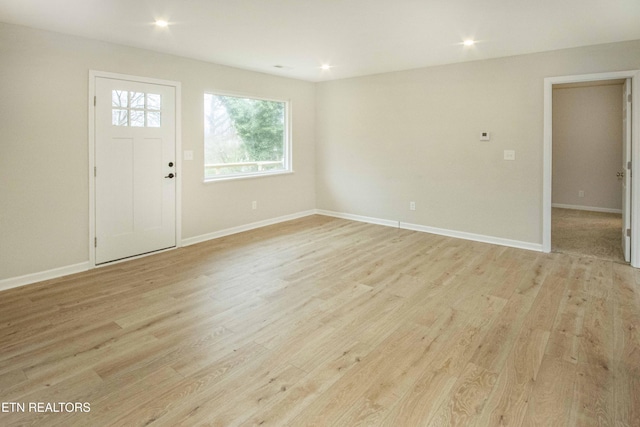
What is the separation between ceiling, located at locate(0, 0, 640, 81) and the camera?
309cm

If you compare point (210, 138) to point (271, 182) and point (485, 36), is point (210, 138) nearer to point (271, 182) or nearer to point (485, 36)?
point (271, 182)

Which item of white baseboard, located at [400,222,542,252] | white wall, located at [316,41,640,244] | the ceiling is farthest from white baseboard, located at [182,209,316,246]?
the ceiling

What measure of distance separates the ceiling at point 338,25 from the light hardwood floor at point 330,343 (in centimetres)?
243

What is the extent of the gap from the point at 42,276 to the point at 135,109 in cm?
203

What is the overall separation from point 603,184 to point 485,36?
5.11m

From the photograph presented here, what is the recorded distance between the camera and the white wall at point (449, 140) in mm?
4762

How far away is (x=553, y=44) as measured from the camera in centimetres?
427

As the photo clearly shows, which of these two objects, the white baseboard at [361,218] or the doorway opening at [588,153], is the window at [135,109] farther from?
the doorway opening at [588,153]

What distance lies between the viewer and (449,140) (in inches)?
216

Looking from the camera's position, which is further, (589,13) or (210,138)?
(210,138)

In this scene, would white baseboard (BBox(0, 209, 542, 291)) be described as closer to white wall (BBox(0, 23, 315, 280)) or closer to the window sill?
white wall (BBox(0, 23, 315, 280))

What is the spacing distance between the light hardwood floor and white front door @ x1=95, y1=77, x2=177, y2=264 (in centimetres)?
35

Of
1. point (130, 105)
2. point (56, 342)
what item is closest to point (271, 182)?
point (130, 105)

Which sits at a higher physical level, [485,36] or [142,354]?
[485,36]
